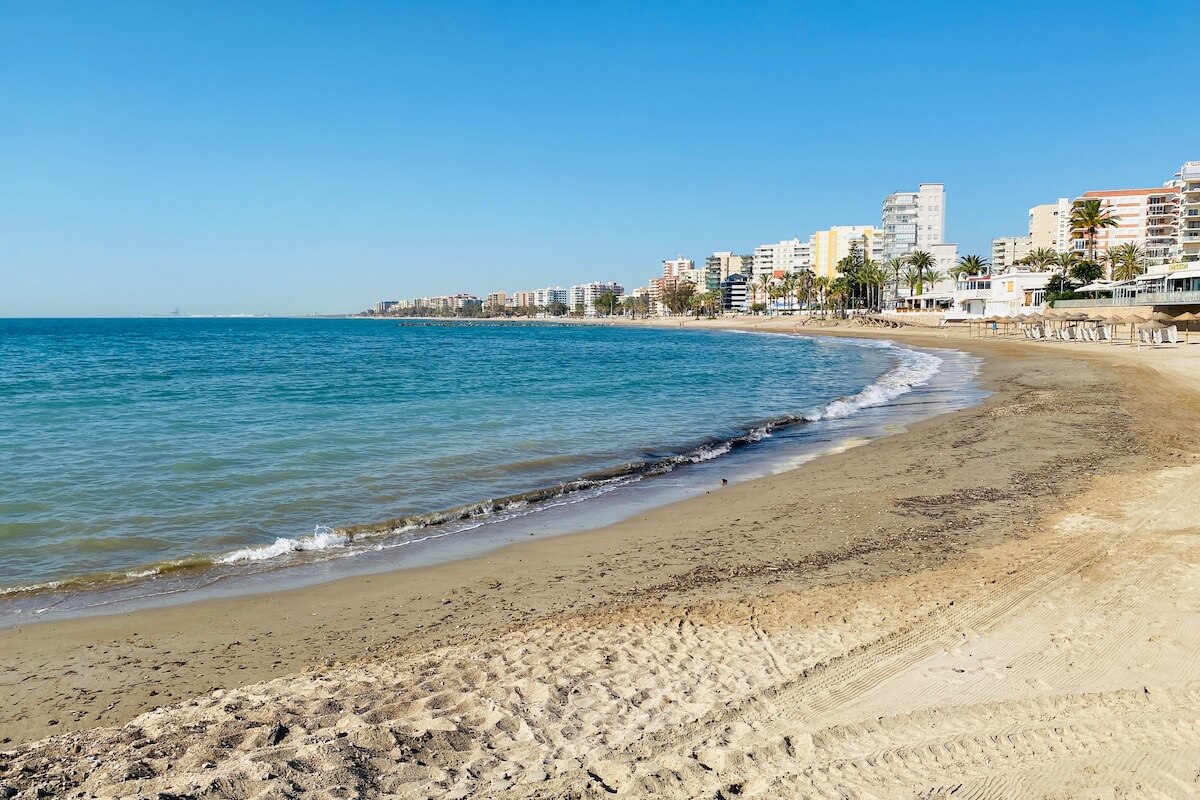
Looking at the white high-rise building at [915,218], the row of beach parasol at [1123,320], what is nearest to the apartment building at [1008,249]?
the white high-rise building at [915,218]

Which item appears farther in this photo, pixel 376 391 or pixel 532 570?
pixel 376 391

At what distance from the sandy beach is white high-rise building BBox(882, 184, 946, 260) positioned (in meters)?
153

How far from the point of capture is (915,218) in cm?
14838

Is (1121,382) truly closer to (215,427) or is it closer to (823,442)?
(823,442)

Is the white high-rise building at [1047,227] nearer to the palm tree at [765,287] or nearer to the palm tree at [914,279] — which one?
the palm tree at [914,279]

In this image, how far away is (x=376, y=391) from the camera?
29797mm

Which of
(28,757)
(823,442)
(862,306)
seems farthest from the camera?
(862,306)

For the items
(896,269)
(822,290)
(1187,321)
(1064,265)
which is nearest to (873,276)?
(896,269)

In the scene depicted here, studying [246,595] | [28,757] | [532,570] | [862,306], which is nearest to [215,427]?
[246,595]

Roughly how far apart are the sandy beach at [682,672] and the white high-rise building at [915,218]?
15325 cm

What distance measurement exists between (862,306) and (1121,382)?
121597mm

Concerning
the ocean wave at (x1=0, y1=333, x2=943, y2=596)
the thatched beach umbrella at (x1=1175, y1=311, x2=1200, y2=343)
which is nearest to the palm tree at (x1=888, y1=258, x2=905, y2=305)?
the thatched beach umbrella at (x1=1175, y1=311, x2=1200, y2=343)

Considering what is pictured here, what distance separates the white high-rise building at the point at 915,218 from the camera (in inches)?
5846

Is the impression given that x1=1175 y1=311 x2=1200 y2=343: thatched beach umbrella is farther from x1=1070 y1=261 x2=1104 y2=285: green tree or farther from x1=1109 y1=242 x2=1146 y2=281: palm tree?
x1=1109 y1=242 x2=1146 y2=281: palm tree
